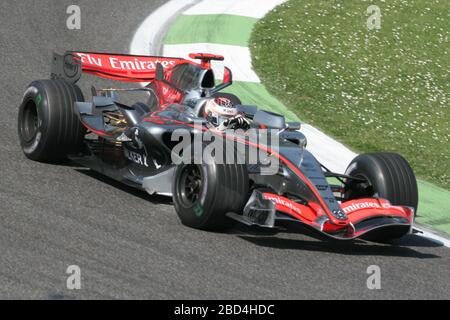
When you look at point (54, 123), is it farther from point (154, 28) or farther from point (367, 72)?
point (367, 72)

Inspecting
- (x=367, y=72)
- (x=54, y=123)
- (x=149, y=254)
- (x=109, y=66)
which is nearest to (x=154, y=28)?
(x=367, y=72)

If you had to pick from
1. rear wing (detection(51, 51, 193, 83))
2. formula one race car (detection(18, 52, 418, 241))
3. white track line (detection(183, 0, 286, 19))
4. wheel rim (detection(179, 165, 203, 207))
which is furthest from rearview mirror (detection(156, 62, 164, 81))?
white track line (detection(183, 0, 286, 19))

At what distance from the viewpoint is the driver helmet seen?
30.3 ft

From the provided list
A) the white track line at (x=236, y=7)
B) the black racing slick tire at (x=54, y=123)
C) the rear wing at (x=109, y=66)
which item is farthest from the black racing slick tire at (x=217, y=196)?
the white track line at (x=236, y=7)

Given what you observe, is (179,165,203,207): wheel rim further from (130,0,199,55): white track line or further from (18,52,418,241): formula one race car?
(130,0,199,55): white track line

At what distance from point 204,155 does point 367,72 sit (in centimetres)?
694

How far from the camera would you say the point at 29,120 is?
404 inches

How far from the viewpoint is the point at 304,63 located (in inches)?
567

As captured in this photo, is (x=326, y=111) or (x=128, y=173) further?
(x=326, y=111)

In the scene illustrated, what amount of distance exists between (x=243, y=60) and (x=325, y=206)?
6.31 metres

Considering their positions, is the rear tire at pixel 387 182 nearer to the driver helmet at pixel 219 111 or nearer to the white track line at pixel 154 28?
the driver helmet at pixel 219 111

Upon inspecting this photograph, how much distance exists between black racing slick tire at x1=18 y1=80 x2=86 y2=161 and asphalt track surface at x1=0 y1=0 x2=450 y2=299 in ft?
0.53
